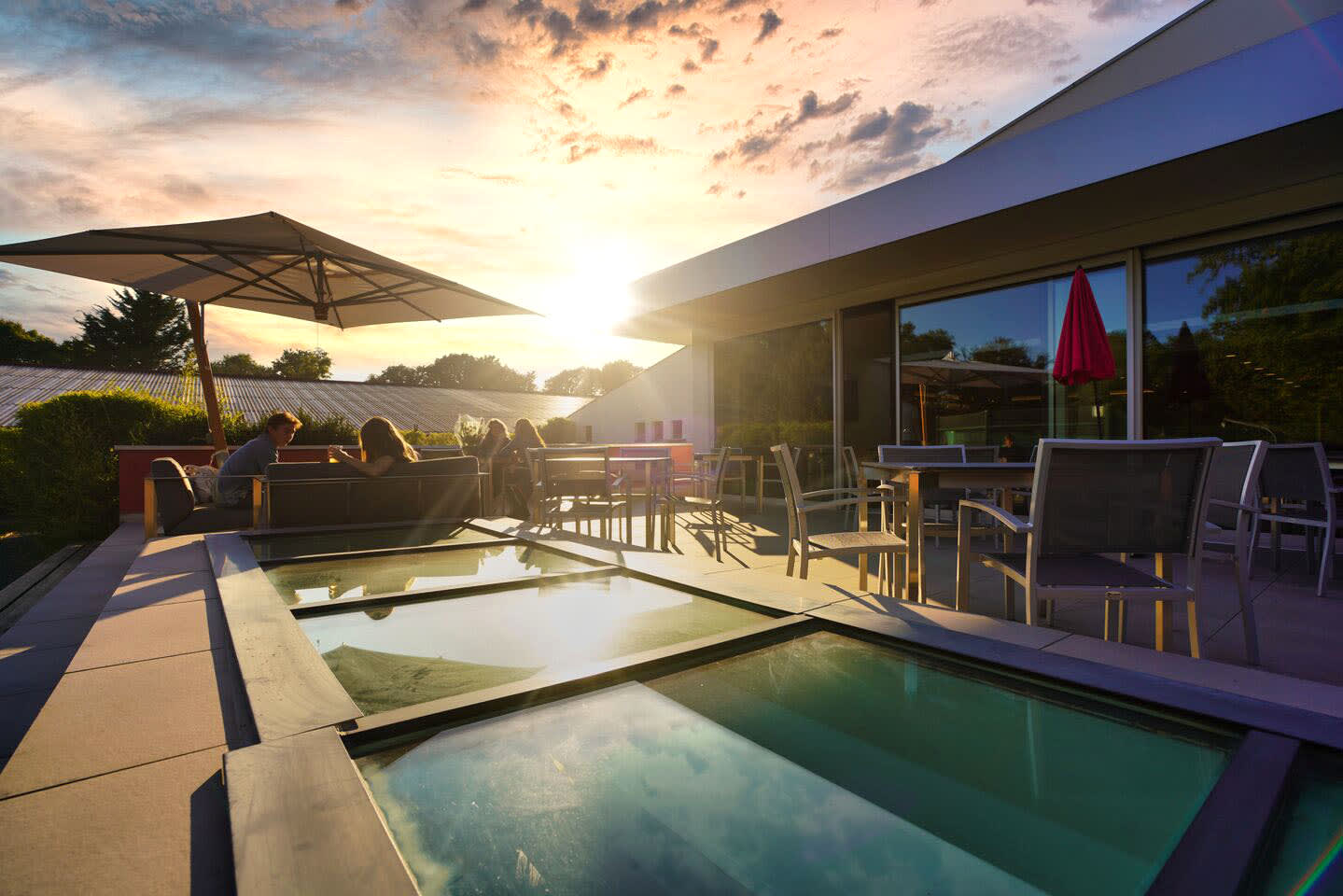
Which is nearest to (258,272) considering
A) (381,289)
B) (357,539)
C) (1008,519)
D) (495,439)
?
(381,289)

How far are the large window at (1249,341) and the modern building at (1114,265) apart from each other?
1 cm

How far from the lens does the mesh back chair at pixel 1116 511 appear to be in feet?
7.16

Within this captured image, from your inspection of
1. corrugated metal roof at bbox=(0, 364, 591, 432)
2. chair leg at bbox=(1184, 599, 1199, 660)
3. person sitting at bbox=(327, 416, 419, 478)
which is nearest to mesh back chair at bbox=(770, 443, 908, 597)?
chair leg at bbox=(1184, 599, 1199, 660)

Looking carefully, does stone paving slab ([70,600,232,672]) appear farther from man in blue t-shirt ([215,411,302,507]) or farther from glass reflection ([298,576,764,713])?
man in blue t-shirt ([215,411,302,507])

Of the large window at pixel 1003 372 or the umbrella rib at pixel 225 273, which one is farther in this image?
the large window at pixel 1003 372

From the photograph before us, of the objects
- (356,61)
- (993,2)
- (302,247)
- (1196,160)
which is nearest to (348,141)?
(356,61)

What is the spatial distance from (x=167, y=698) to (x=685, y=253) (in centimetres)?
816

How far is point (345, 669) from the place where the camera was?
1.93 meters

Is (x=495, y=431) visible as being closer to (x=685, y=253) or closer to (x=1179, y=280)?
(x=685, y=253)

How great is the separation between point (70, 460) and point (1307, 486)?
10.7 m

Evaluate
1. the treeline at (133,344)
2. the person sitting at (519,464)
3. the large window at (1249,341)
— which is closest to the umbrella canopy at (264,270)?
the person sitting at (519,464)

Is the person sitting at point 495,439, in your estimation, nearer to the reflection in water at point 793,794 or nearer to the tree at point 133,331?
the reflection in water at point 793,794

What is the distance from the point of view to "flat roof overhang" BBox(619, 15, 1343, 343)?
13.6 ft

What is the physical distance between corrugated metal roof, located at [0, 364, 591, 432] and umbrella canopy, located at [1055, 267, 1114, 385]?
16.2 m
